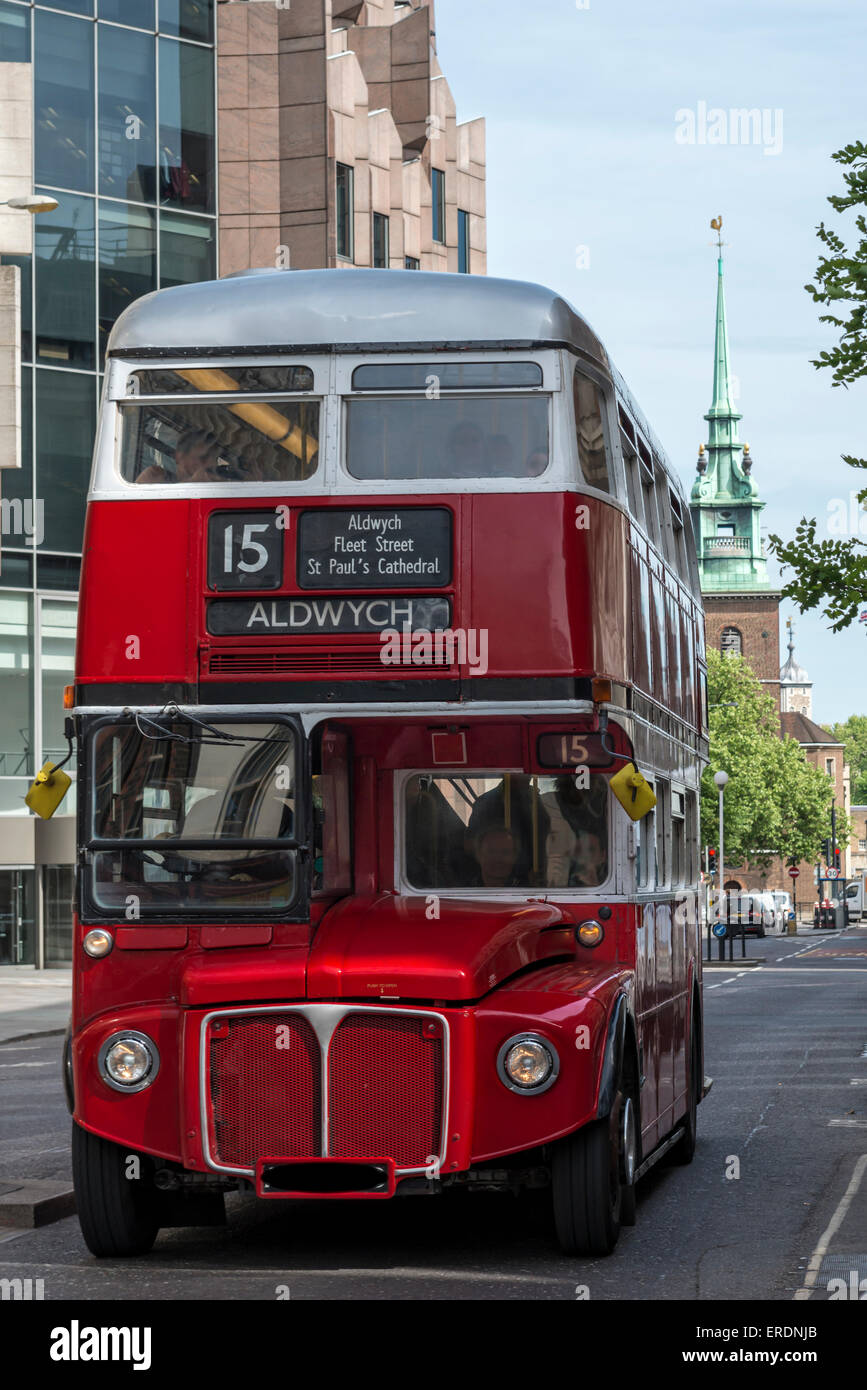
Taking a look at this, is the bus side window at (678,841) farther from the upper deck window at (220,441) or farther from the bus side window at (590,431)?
the upper deck window at (220,441)

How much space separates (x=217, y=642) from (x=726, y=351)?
131924 millimetres

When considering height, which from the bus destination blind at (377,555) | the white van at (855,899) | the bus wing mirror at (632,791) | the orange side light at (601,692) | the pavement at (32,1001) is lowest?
the white van at (855,899)

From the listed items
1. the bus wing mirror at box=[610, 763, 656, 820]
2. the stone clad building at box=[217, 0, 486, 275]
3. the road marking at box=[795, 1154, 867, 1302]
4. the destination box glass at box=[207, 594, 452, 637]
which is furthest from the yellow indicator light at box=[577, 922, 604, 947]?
the stone clad building at box=[217, 0, 486, 275]

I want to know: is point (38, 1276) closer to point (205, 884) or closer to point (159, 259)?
point (205, 884)

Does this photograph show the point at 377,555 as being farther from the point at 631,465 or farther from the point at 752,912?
the point at 752,912

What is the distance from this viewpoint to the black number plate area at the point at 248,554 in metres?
9.01

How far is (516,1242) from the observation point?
30.7ft

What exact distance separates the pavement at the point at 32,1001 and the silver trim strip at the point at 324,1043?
54.4 feet

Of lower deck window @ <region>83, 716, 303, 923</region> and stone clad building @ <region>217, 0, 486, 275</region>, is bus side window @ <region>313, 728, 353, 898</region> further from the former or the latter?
stone clad building @ <region>217, 0, 486, 275</region>

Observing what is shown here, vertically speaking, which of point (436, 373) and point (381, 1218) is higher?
point (436, 373)

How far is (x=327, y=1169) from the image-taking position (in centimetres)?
824

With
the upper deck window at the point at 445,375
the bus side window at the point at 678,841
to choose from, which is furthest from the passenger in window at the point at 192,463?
the bus side window at the point at 678,841

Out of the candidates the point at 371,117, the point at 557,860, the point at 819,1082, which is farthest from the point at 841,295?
the point at 371,117

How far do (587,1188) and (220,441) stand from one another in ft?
11.6
